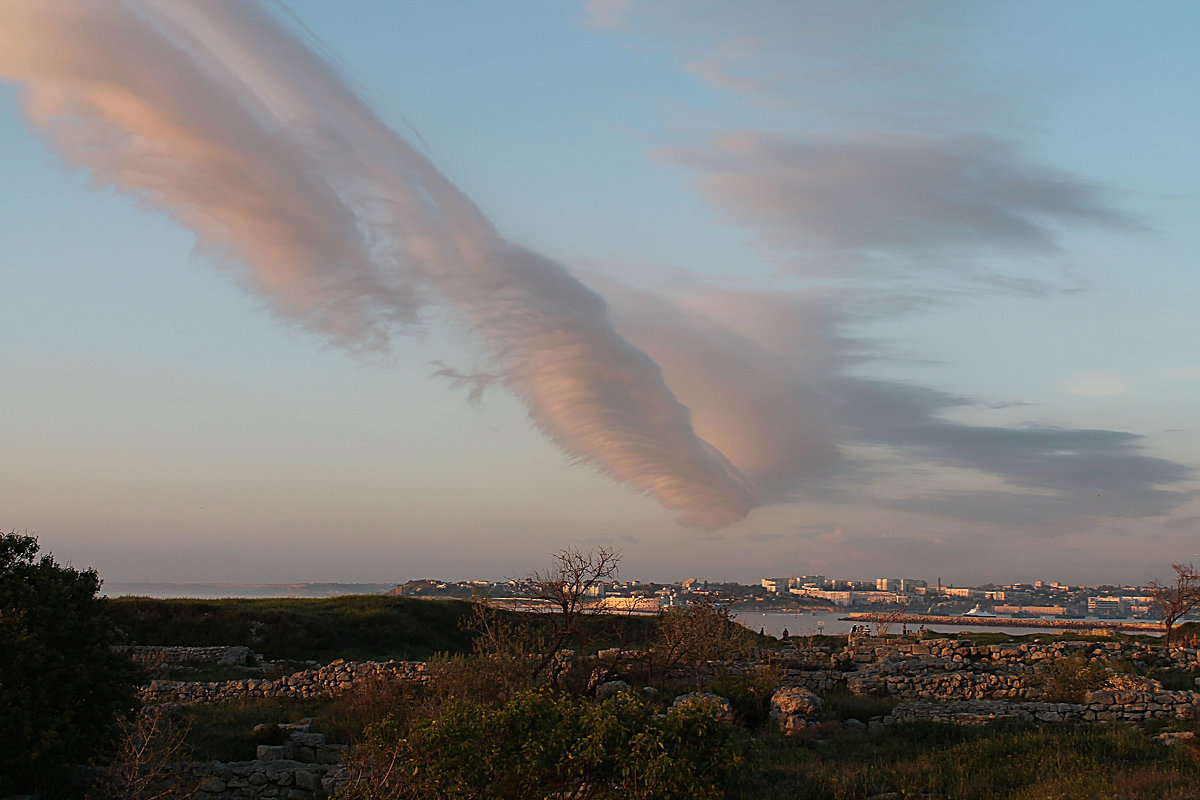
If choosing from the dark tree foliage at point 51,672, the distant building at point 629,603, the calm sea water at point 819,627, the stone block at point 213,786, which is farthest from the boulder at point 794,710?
the calm sea water at point 819,627

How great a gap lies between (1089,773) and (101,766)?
1528 centimetres

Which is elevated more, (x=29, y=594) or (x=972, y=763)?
(x=29, y=594)

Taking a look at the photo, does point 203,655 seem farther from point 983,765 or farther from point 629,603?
point 983,765

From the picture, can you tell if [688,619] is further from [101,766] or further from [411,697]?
[101,766]

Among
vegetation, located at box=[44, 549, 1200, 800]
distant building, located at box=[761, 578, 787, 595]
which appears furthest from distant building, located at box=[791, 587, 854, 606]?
vegetation, located at box=[44, 549, 1200, 800]

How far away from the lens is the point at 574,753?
26.1 feet

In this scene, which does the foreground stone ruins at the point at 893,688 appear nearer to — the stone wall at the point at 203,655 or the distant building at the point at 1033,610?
the stone wall at the point at 203,655

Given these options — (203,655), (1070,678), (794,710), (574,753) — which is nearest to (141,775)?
(574,753)

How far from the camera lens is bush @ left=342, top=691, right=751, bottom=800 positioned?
7.80 metres

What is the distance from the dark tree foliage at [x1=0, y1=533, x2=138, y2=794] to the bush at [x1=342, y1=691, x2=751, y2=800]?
807 cm

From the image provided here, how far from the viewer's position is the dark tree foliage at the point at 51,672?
1302 cm

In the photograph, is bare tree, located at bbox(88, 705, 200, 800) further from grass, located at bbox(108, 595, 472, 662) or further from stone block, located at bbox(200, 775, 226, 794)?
grass, located at bbox(108, 595, 472, 662)

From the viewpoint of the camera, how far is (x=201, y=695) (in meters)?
26.2

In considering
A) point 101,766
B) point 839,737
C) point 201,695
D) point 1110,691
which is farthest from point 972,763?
point 201,695
